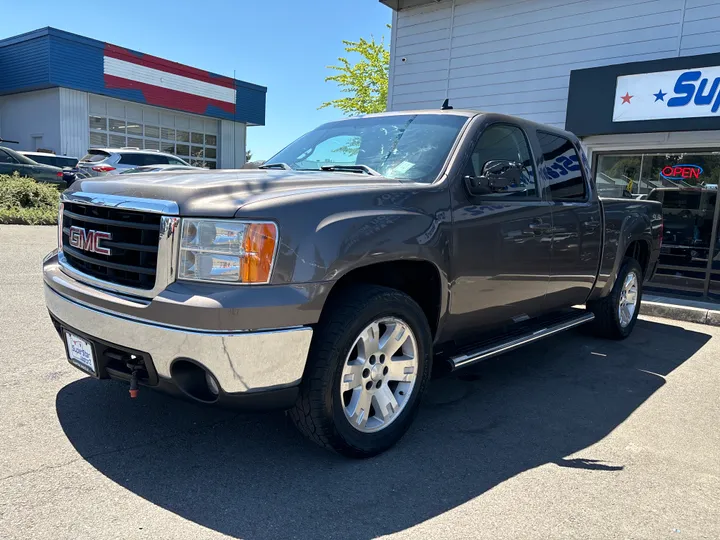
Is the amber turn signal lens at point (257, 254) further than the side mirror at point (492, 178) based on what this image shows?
No

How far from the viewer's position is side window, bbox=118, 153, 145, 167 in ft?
48.4

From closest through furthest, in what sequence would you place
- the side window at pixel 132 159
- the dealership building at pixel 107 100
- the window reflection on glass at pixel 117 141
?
the side window at pixel 132 159, the dealership building at pixel 107 100, the window reflection on glass at pixel 117 141

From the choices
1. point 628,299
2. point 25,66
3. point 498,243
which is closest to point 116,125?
point 25,66

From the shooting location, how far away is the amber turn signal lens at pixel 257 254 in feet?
8.28

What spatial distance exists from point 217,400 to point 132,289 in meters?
0.66

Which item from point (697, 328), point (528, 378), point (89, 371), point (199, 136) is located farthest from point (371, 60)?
point (89, 371)

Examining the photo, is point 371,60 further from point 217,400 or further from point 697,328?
point 217,400

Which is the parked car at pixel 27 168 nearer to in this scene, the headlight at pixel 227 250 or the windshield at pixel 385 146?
the windshield at pixel 385 146

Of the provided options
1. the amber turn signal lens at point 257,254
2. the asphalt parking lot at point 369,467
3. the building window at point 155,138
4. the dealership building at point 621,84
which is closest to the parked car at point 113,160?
the dealership building at point 621,84

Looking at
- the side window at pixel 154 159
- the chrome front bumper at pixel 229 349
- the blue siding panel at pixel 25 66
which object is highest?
the blue siding panel at pixel 25 66

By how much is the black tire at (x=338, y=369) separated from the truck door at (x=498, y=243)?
60 centimetres

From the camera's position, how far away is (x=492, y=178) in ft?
11.6

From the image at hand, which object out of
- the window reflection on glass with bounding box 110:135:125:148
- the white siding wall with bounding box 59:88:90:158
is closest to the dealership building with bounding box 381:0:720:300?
the white siding wall with bounding box 59:88:90:158

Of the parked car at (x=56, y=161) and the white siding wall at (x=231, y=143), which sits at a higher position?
the white siding wall at (x=231, y=143)
